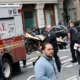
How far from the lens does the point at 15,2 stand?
1492 inches

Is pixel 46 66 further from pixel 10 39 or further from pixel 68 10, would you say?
pixel 68 10

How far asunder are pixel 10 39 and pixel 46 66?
7400mm

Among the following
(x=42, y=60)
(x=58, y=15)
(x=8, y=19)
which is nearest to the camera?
(x=42, y=60)

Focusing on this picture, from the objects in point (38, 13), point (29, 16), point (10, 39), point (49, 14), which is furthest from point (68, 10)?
point (10, 39)

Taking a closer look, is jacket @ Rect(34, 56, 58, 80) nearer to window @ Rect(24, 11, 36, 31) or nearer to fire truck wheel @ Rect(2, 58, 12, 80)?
fire truck wheel @ Rect(2, 58, 12, 80)

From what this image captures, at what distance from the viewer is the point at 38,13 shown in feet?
136

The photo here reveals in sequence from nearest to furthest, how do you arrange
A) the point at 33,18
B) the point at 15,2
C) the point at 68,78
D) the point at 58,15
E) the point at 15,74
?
the point at 68,78 < the point at 15,74 < the point at 15,2 < the point at 33,18 < the point at 58,15

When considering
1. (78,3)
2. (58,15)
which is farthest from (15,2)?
(78,3)

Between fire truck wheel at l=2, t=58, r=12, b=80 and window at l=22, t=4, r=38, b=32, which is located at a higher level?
window at l=22, t=4, r=38, b=32

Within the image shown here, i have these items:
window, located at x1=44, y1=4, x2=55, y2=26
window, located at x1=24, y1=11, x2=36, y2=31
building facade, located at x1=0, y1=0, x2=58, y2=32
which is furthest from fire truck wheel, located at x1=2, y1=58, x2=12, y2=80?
window, located at x1=44, y1=4, x2=55, y2=26

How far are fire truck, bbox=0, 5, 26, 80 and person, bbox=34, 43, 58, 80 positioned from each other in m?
6.49

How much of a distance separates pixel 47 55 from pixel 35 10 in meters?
35.6

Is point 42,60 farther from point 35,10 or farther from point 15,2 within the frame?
point 35,10

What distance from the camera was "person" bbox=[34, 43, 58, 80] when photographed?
5777 mm
